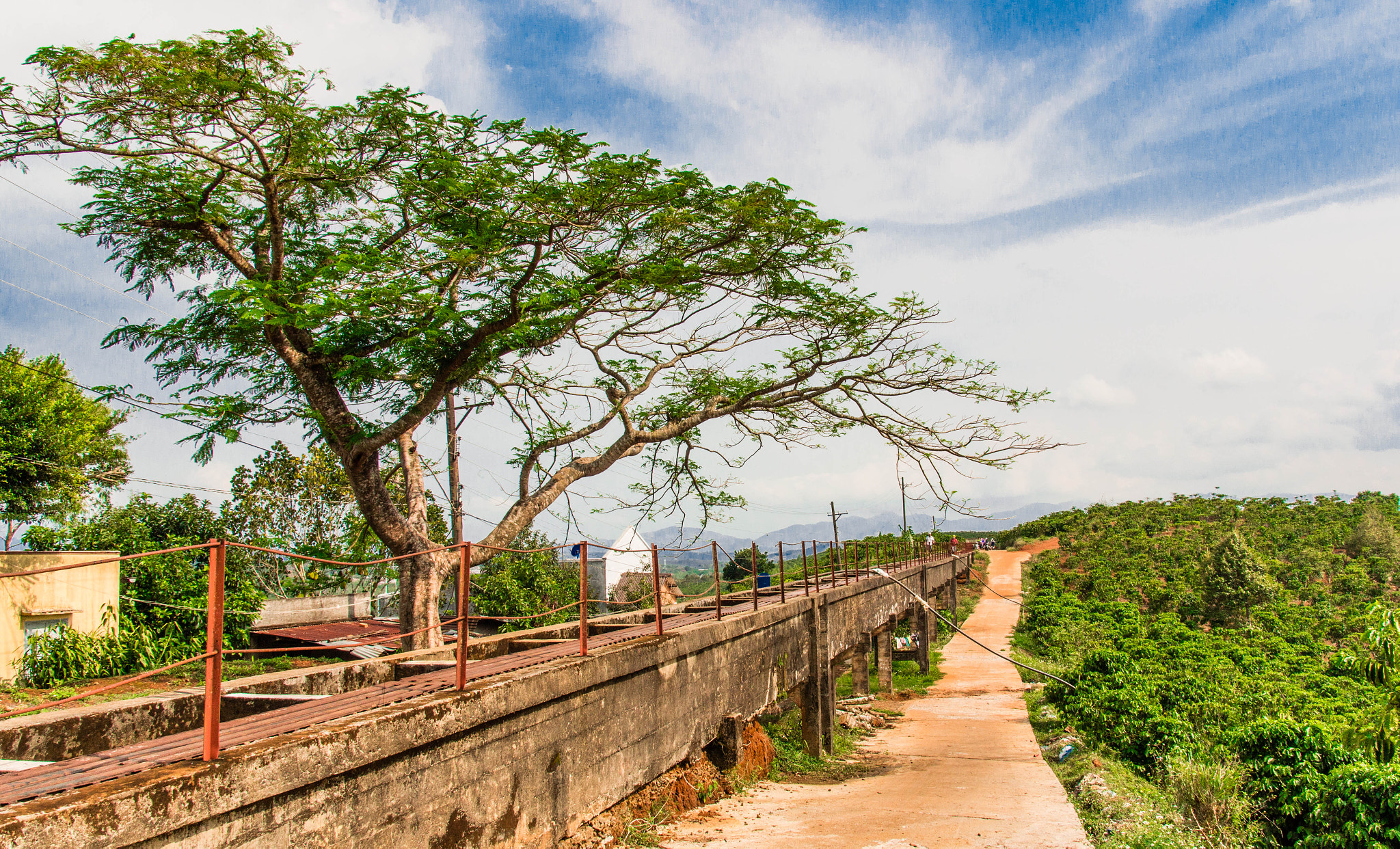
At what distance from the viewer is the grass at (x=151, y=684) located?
10.7 meters

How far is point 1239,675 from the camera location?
16219 mm

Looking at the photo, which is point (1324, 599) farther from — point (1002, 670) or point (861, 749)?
point (861, 749)

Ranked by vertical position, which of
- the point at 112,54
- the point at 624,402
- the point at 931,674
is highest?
the point at 112,54

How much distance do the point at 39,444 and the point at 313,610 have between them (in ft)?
24.6

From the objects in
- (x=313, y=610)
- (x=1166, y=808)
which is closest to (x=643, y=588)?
(x=313, y=610)

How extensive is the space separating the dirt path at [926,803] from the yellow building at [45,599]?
1025cm

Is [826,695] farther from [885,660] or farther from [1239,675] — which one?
[885,660]

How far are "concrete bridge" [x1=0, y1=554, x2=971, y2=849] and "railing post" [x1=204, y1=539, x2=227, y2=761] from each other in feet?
0.34

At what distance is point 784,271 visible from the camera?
13.8 metres

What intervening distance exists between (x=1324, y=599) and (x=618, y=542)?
28.1 metres

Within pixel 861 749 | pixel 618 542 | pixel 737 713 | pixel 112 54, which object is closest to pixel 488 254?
pixel 112 54

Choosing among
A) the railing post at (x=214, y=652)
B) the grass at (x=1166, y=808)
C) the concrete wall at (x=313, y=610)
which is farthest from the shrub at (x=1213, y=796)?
the concrete wall at (x=313, y=610)

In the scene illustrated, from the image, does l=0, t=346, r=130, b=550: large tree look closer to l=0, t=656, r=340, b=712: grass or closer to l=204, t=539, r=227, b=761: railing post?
l=0, t=656, r=340, b=712: grass

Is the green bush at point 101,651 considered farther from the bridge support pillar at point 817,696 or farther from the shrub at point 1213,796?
the shrub at point 1213,796
